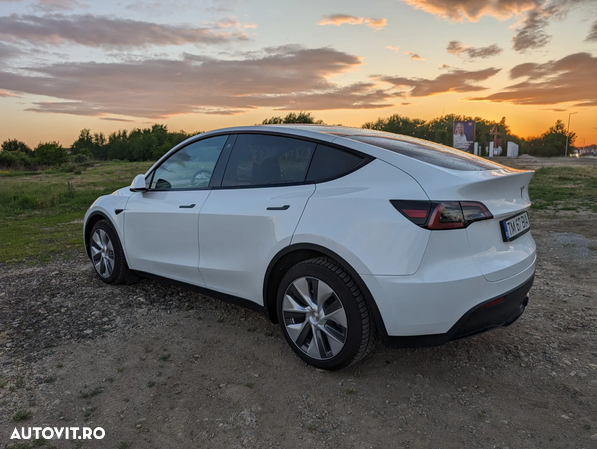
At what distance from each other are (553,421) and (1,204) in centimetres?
1552

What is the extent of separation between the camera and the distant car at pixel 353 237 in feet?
8.91

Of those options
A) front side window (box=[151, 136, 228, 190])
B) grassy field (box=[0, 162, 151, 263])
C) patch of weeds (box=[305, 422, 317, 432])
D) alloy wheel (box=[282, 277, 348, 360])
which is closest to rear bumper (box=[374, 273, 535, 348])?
alloy wheel (box=[282, 277, 348, 360])

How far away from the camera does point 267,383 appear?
3.13m

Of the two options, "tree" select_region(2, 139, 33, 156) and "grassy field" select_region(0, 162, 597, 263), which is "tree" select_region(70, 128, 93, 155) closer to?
"tree" select_region(2, 139, 33, 156)

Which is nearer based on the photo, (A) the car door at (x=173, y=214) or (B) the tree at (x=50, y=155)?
(A) the car door at (x=173, y=214)

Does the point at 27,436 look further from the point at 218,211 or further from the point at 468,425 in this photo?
the point at 468,425

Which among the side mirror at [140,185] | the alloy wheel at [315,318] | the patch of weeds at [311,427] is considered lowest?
the patch of weeds at [311,427]

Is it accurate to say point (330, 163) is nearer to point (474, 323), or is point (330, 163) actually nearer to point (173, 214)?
point (474, 323)

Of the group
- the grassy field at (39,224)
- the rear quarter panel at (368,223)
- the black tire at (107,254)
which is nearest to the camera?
the rear quarter panel at (368,223)

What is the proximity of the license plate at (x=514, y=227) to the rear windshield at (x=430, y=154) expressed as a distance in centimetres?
38

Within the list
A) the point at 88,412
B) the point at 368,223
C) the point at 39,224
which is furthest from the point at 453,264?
the point at 39,224

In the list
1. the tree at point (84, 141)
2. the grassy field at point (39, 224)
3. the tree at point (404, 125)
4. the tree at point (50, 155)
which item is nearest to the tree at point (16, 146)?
the tree at point (50, 155)

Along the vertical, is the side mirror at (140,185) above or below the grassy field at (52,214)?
above

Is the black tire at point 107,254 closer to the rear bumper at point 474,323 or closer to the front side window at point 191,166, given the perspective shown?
the front side window at point 191,166
